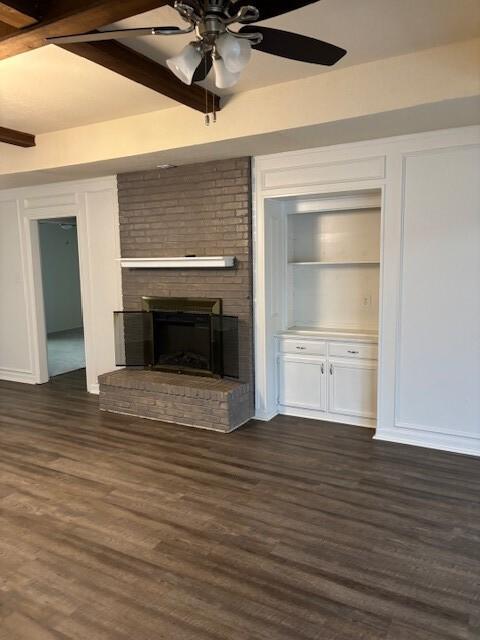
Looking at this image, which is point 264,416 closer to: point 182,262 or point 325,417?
point 325,417

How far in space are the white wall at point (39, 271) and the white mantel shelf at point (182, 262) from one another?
1.22 ft

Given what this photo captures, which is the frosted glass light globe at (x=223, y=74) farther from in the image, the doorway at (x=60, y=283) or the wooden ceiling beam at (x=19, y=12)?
the doorway at (x=60, y=283)

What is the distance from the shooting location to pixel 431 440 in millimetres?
3738

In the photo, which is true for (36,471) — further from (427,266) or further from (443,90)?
(443,90)

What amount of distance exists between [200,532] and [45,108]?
10.9 feet

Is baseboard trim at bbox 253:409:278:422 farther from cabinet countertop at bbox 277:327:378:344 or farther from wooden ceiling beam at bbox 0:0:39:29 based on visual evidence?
wooden ceiling beam at bbox 0:0:39:29

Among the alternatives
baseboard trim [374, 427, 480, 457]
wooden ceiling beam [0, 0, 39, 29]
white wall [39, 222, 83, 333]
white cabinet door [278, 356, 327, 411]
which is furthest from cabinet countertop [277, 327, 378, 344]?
white wall [39, 222, 83, 333]

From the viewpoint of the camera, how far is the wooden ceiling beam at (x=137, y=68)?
248 cm

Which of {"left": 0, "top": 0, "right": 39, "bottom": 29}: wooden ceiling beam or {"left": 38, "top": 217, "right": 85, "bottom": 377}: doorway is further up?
{"left": 0, "top": 0, "right": 39, "bottom": 29}: wooden ceiling beam

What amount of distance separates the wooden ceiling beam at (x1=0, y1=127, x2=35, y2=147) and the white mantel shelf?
1.40 m

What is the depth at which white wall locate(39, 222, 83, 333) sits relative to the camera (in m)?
9.46


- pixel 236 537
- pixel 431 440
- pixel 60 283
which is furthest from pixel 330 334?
pixel 60 283

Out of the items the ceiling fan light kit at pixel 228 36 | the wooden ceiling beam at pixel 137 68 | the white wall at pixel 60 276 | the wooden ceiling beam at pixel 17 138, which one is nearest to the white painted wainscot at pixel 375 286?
the wooden ceiling beam at pixel 137 68

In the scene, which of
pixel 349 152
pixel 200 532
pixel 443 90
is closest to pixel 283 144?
pixel 349 152
